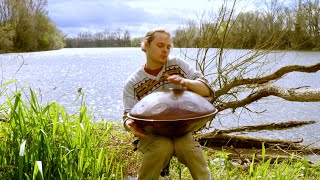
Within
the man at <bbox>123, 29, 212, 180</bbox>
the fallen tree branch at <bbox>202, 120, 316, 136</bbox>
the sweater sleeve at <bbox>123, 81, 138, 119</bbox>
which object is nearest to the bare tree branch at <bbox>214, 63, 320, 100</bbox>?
the fallen tree branch at <bbox>202, 120, 316, 136</bbox>

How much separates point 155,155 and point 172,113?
331 mm

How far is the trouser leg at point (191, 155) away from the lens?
7.76ft

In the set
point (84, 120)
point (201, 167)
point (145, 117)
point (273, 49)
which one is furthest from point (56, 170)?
point (273, 49)

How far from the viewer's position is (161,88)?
8.79ft

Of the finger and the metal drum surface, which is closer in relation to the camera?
the metal drum surface

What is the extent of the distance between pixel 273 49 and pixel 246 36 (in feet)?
1.72

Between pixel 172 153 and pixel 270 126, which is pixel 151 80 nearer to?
pixel 172 153

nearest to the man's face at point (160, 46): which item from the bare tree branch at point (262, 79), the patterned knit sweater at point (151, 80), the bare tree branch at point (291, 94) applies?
the patterned knit sweater at point (151, 80)

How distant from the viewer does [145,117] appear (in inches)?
88.9

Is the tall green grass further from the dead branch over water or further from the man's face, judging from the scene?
the dead branch over water

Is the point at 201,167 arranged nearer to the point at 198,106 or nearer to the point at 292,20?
the point at 198,106

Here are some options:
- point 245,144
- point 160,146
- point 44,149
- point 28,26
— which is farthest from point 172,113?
point 28,26

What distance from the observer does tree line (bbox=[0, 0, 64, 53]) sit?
98.8ft

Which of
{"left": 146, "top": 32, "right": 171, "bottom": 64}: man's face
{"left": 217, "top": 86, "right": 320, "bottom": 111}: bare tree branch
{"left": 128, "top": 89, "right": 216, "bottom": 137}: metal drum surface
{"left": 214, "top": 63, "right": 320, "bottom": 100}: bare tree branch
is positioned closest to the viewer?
{"left": 128, "top": 89, "right": 216, "bottom": 137}: metal drum surface
